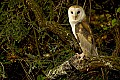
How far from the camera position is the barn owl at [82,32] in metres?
3.61

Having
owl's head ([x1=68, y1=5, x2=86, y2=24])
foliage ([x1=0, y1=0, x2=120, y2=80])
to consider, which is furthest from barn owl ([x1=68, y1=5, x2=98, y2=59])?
foliage ([x1=0, y1=0, x2=120, y2=80])

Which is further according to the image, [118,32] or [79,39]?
[118,32]

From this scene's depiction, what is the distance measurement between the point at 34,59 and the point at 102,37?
43.2 inches

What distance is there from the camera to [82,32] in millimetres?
3609

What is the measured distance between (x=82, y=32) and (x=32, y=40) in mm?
1140

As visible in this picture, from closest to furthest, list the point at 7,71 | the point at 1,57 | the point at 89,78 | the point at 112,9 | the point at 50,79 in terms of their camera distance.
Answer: the point at 50,79 < the point at 89,78 < the point at 1,57 < the point at 7,71 < the point at 112,9

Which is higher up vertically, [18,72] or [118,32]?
[118,32]

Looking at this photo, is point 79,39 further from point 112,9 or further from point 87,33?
point 112,9

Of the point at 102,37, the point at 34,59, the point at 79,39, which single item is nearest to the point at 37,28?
the point at 34,59

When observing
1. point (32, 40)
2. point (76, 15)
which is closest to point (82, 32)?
point (76, 15)

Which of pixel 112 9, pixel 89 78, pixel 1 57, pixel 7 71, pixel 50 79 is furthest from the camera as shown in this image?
pixel 112 9

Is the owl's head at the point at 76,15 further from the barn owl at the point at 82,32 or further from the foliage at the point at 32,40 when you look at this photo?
the foliage at the point at 32,40

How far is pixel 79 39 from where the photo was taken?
143 inches

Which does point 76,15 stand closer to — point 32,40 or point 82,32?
point 82,32
